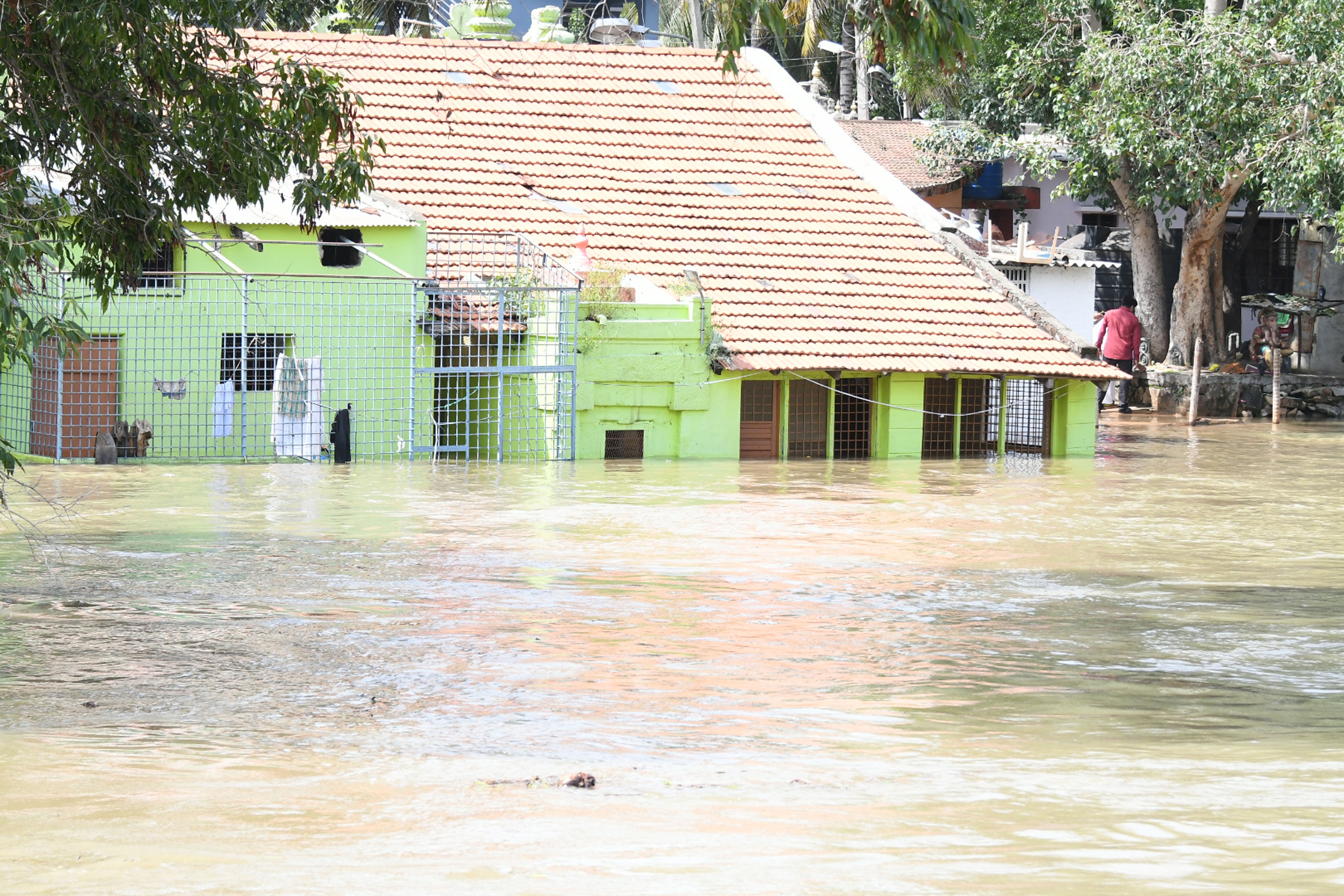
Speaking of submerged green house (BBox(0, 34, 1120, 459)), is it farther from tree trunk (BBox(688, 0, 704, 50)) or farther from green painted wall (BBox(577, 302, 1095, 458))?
tree trunk (BBox(688, 0, 704, 50))

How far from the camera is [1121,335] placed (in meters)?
29.1

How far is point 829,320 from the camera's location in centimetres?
2272

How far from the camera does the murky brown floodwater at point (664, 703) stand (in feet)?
17.9

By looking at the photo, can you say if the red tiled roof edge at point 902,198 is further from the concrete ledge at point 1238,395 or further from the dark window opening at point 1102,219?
the dark window opening at point 1102,219

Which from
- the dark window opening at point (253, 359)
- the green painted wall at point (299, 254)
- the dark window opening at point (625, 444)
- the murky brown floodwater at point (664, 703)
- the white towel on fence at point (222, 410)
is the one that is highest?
the green painted wall at point (299, 254)

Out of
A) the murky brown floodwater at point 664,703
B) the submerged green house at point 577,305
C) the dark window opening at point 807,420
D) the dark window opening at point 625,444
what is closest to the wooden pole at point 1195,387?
the submerged green house at point 577,305

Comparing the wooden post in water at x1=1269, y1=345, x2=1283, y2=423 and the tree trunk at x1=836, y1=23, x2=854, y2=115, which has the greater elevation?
the tree trunk at x1=836, y1=23, x2=854, y2=115

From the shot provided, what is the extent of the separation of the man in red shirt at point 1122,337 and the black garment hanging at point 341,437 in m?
14.0

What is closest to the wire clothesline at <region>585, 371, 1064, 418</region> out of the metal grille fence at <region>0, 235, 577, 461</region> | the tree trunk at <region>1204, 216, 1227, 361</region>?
the metal grille fence at <region>0, 235, 577, 461</region>

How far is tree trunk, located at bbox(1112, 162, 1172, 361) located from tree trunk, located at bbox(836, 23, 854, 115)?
1916 centimetres

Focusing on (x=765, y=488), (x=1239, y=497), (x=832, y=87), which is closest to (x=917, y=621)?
(x=765, y=488)

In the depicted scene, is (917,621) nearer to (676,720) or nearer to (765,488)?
(676,720)

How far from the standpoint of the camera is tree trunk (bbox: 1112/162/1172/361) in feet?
106

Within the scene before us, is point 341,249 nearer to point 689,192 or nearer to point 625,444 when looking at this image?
point 625,444
